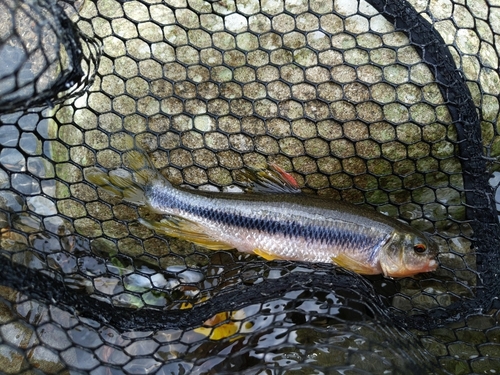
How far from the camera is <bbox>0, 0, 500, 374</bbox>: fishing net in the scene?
3352 millimetres

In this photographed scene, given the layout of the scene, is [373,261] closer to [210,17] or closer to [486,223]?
[486,223]

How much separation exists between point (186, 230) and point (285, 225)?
2.29 feet

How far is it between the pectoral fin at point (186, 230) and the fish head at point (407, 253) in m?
1.10

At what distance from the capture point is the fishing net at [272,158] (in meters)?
3.35

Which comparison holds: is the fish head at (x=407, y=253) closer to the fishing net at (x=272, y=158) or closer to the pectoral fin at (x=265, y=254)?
the fishing net at (x=272, y=158)

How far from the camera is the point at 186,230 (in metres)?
3.38

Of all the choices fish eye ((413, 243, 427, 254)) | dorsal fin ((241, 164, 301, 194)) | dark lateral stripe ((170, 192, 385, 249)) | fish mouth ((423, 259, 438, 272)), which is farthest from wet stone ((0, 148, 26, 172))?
fish mouth ((423, 259, 438, 272))

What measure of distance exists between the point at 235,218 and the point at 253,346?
3.03 ft

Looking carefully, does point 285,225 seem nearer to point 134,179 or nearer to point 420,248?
point 420,248

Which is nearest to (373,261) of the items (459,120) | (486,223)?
(486,223)

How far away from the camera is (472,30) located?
3586 millimetres

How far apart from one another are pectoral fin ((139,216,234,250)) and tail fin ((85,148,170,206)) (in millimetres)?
215

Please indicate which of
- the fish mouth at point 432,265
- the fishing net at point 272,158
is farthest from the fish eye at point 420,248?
the fishing net at point 272,158

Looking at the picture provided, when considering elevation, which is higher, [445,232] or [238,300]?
[445,232]
